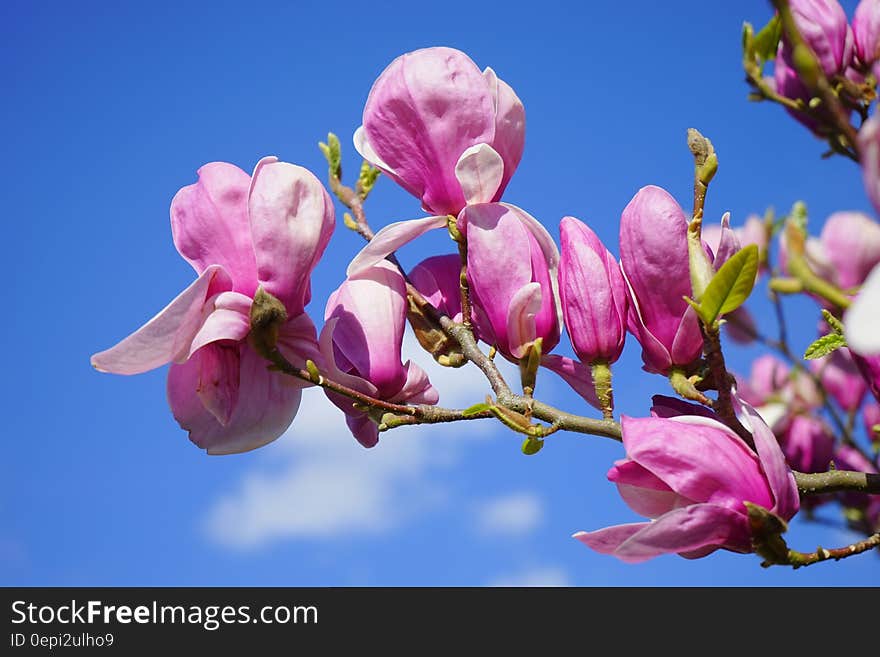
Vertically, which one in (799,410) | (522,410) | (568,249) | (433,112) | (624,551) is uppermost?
(799,410)

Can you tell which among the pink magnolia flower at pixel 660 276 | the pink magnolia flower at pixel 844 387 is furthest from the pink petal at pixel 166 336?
the pink magnolia flower at pixel 844 387

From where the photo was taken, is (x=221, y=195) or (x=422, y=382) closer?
(x=221, y=195)

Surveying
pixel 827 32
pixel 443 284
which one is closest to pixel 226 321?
pixel 443 284

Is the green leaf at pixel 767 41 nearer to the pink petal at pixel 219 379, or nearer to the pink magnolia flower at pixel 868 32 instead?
the pink magnolia flower at pixel 868 32

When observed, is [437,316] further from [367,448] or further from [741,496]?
[741,496]

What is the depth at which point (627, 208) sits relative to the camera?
0.82m

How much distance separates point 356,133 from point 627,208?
31 centimetres

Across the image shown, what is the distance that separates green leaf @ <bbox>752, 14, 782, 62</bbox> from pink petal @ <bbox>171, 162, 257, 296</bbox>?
738 millimetres

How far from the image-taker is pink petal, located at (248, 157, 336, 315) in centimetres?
85

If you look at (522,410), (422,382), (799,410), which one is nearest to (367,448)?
(422,382)

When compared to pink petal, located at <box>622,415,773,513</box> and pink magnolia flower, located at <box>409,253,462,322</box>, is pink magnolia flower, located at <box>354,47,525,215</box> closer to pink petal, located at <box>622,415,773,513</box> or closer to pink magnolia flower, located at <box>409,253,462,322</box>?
pink magnolia flower, located at <box>409,253,462,322</box>

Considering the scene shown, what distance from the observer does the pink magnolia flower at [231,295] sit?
83 centimetres

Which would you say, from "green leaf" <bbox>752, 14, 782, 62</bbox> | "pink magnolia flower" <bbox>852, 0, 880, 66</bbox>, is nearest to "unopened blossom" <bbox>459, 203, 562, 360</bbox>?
"green leaf" <bbox>752, 14, 782, 62</bbox>

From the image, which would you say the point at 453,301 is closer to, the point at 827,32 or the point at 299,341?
the point at 299,341
